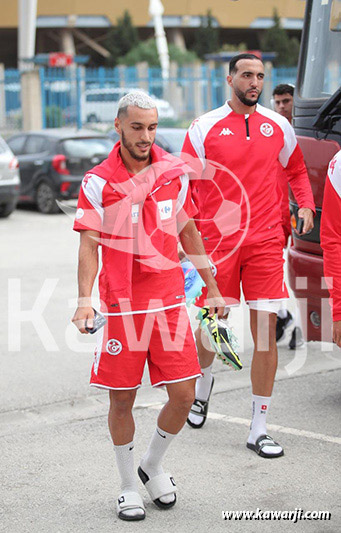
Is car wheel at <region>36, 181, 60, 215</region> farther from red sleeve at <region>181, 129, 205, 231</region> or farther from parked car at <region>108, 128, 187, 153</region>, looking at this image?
red sleeve at <region>181, 129, 205, 231</region>

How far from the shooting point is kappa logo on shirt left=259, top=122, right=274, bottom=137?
5.07 metres

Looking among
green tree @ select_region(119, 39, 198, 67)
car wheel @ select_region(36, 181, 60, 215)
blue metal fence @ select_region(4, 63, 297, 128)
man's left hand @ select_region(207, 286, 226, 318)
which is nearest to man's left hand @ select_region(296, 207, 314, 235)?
man's left hand @ select_region(207, 286, 226, 318)

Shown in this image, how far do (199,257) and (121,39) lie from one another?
49031 mm

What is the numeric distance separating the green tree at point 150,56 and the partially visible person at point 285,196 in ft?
134

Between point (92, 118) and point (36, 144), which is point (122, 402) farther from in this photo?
point (92, 118)

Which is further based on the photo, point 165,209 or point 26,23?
point 26,23

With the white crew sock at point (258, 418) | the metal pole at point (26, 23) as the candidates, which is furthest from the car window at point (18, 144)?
the metal pole at point (26, 23)

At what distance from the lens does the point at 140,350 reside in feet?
13.3

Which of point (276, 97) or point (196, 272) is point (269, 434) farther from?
point (276, 97)

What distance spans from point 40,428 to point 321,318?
1839mm

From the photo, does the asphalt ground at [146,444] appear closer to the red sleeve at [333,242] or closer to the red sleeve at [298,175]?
the red sleeve at [333,242]

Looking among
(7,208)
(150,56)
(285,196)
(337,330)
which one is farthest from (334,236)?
(150,56)

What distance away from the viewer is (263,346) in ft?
16.5

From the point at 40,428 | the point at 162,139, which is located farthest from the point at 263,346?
the point at 162,139
